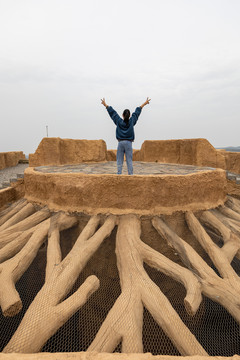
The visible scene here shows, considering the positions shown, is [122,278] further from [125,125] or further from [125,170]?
[125,170]

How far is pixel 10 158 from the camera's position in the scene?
11.8m

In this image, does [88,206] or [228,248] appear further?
[88,206]

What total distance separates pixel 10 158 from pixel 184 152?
30.5ft

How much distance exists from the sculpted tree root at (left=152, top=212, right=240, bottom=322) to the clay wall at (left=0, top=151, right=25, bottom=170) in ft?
33.9

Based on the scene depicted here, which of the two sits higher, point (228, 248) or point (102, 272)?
point (228, 248)

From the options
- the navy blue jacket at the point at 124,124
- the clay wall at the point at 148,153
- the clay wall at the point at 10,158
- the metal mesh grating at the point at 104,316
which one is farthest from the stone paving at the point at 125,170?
the clay wall at the point at 10,158

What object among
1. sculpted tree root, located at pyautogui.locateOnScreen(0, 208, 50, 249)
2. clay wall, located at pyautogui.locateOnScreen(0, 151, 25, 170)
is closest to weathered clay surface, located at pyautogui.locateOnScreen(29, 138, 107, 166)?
sculpted tree root, located at pyautogui.locateOnScreen(0, 208, 50, 249)

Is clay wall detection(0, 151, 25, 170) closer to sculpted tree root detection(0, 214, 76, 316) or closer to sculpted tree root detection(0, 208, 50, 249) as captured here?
sculpted tree root detection(0, 208, 50, 249)

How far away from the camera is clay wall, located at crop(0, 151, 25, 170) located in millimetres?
11000

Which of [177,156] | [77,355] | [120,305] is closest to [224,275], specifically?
[120,305]

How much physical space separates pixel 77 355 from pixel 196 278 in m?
1.27

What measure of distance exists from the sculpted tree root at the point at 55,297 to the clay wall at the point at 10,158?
9760 millimetres

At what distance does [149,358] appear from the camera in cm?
121

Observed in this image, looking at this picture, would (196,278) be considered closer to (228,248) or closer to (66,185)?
(228,248)
